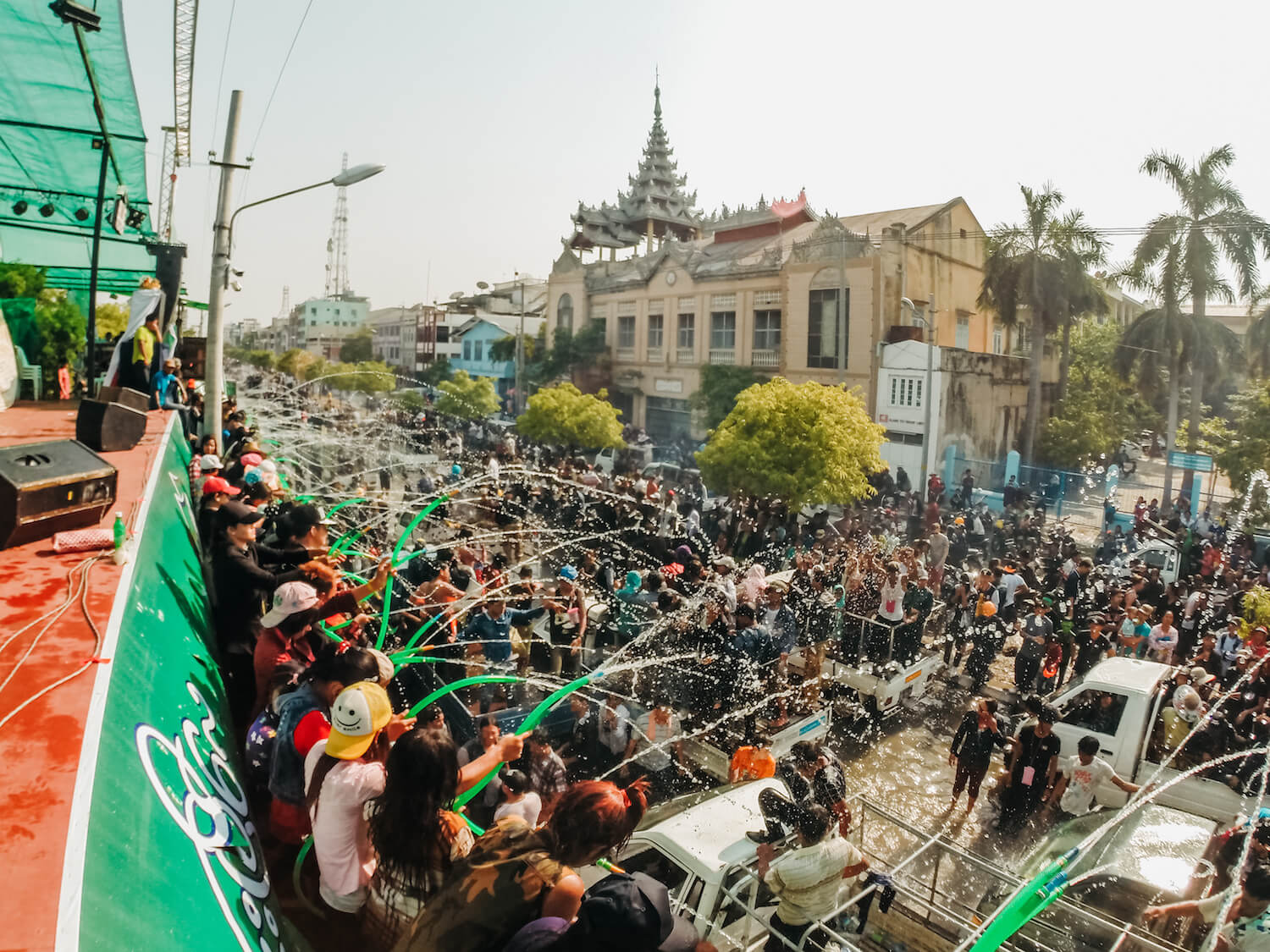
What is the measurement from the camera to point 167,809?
2670 mm

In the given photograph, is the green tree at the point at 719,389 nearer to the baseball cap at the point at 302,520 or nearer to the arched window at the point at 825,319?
the arched window at the point at 825,319

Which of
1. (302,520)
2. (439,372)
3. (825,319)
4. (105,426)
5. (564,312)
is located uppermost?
(564,312)

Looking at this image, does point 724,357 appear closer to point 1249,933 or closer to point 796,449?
point 796,449

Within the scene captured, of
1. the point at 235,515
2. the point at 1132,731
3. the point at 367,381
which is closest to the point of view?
the point at 235,515

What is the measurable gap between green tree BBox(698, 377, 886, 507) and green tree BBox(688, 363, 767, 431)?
15.6 m

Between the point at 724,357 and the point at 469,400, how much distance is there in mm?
12347

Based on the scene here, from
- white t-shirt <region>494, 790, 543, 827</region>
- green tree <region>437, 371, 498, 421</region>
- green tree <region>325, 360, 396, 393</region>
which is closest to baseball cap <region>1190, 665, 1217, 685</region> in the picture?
white t-shirt <region>494, 790, 543, 827</region>

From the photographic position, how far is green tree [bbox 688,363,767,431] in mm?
34938

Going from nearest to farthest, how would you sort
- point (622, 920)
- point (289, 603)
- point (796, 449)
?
point (622, 920), point (289, 603), point (796, 449)

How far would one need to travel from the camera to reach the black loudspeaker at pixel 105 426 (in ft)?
22.6

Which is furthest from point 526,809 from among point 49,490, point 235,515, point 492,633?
point 492,633

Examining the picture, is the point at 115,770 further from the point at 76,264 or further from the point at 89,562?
the point at 76,264

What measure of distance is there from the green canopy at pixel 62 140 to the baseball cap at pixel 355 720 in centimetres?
→ 654

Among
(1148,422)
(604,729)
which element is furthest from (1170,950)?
(1148,422)
